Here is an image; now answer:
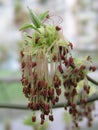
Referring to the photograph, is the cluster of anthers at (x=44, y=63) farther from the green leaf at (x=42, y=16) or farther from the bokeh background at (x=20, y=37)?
the bokeh background at (x=20, y=37)

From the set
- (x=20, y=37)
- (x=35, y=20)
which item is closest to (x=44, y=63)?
(x=35, y=20)

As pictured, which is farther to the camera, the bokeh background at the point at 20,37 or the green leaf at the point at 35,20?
the bokeh background at the point at 20,37

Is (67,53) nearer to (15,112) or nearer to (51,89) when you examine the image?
(51,89)

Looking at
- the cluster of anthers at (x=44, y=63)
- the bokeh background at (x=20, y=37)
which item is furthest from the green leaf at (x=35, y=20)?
the bokeh background at (x=20, y=37)

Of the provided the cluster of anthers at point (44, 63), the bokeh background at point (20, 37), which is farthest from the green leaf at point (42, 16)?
the bokeh background at point (20, 37)

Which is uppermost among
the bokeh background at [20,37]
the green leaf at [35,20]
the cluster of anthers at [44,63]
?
the green leaf at [35,20]

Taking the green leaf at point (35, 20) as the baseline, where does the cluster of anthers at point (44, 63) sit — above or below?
below

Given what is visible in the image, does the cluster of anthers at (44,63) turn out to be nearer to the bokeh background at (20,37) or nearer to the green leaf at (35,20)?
the green leaf at (35,20)

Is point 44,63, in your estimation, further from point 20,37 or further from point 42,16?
Answer: point 20,37

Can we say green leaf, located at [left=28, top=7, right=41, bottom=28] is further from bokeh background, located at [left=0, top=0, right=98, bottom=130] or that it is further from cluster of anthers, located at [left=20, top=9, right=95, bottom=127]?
bokeh background, located at [left=0, top=0, right=98, bottom=130]
